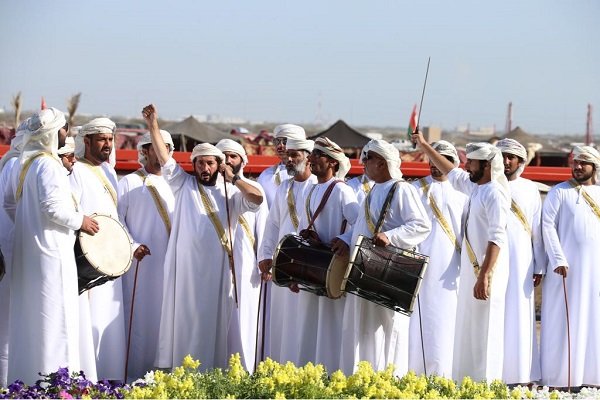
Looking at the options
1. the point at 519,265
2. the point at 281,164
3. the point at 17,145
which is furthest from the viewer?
the point at 281,164

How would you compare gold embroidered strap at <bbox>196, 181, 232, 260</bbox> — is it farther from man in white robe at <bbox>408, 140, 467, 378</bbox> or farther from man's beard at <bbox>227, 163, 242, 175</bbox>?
man in white robe at <bbox>408, 140, 467, 378</bbox>

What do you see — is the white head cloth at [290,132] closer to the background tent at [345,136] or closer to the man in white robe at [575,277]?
the man in white robe at [575,277]

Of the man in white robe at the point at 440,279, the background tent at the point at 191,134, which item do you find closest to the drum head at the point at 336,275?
the man in white robe at the point at 440,279

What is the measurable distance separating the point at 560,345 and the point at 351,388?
427 centimetres

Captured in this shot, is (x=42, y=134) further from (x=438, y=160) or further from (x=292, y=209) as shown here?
(x=438, y=160)

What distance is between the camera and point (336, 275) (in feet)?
29.3

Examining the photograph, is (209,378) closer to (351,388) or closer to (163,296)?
(351,388)

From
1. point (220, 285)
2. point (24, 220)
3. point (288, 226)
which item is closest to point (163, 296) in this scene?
point (220, 285)

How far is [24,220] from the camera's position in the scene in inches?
332

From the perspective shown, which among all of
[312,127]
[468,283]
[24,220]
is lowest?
[312,127]

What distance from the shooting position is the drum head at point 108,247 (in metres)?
8.63

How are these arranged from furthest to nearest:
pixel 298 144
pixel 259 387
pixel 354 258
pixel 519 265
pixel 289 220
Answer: pixel 519 265 → pixel 298 144 → pixel 289 220 → pixel 354 258 → pixel 259 387

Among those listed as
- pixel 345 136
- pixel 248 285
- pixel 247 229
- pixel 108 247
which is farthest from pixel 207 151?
pixel 345 136

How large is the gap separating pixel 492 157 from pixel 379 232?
1.52 metres
